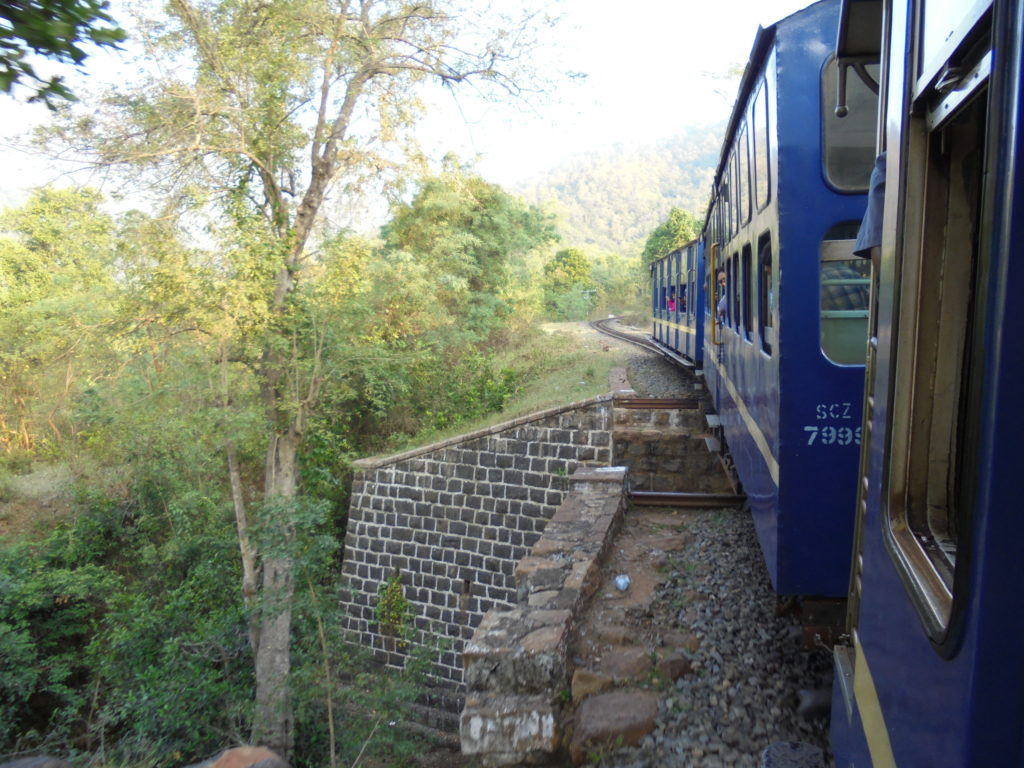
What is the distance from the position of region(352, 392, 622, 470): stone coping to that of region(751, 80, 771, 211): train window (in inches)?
237

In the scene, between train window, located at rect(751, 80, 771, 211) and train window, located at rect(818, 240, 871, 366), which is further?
train window, located at rect(751, 80, 771, 211)

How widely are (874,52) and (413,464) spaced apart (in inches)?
385

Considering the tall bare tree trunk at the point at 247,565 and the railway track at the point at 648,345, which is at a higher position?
the railway track at the point at 648,345

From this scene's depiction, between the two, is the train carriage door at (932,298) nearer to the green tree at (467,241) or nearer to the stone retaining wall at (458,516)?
the stone retaining wall at (458,516)

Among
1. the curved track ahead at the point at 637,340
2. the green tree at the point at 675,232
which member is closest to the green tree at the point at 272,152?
the curved track ahead at the point at 637,340

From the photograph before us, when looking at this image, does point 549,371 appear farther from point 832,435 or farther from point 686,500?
point 832,435

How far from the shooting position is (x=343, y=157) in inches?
484

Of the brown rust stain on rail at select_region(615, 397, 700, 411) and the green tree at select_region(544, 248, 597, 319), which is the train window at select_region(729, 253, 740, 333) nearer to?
the brown rust stain on rail at select_region(615, 397, 700, 411)

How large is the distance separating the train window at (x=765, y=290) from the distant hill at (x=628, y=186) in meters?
102

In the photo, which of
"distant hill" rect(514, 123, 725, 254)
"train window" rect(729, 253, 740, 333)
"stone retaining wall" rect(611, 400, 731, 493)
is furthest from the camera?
"distant hill" rect(514, 123, 725, 254)

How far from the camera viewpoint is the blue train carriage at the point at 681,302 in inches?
451

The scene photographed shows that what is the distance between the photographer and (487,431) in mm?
10703

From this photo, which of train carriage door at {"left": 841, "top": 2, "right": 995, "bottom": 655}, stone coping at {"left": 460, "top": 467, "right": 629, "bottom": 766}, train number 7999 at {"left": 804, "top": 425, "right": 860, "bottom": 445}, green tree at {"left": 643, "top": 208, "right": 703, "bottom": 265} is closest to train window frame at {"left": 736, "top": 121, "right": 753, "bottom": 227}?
train number 7999 at {"left": 804, "top": 425, "right": 860, "bottom": 445}

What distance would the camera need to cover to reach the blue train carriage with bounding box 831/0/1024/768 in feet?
3.14
